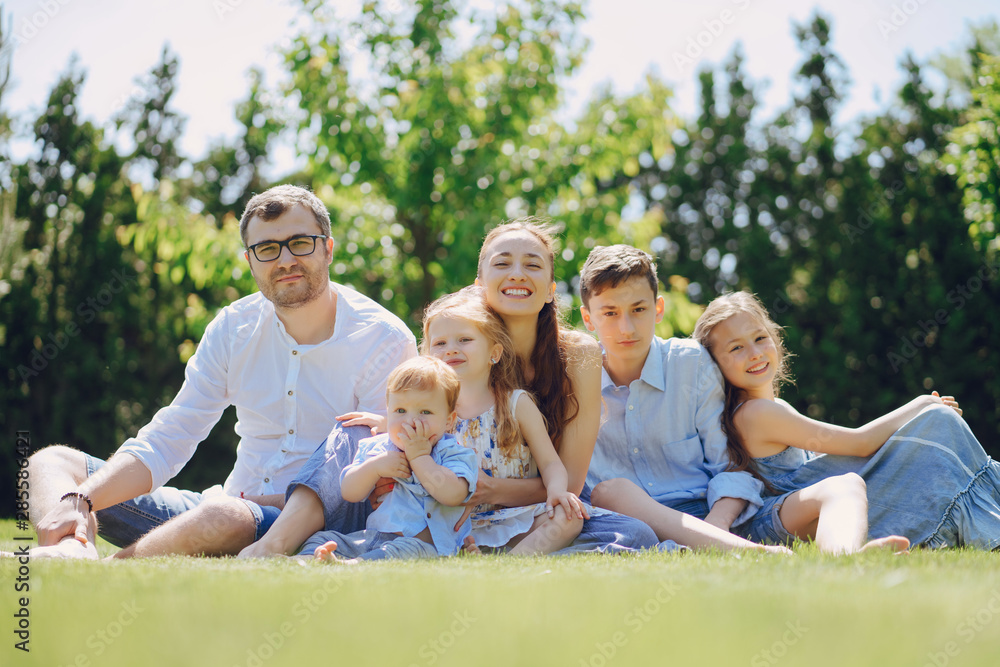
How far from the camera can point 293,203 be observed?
3889mm

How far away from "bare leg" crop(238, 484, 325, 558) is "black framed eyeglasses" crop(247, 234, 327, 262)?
3.82 ft

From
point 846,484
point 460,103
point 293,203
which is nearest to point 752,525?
point 846,484

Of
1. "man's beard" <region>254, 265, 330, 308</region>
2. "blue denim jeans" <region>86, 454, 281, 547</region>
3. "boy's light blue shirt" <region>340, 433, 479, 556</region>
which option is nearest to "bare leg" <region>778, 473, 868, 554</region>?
"boy's light blue shirt" <region>340, 433, 479, 556</region>

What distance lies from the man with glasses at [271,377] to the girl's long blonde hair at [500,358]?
30 centimetres

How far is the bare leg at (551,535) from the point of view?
3197mm

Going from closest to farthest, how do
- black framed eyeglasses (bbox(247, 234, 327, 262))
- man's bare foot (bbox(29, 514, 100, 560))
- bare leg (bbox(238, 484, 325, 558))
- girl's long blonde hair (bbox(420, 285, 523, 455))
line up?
man's bare foot (bbox(29, 514, 100, 560)), bare leg (bbox(238, 484, 325, 558)), girl's long blonde hair (bbox(420, 285, 523, 455)), black framed eyeglasses (bbox(247, 234, 327, 262))

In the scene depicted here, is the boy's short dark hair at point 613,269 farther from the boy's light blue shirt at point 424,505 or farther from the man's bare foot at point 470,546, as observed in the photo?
the man's bare foot at point 470,546

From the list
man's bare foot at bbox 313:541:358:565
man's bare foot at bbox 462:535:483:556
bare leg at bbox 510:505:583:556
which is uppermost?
man's bare foot at bbox 313:541:358:565

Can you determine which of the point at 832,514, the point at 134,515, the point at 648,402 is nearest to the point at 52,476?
the point at 134,515

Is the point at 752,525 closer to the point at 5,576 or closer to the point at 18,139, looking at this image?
the point at 5,576

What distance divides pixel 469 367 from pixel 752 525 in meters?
1.47

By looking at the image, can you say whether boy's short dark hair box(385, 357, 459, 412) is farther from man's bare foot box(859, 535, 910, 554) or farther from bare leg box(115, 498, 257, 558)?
man's bare foot box(859, 535, 910, 554)

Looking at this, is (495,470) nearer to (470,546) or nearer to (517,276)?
(470,546)

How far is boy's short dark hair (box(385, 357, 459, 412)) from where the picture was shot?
319 centimetres
